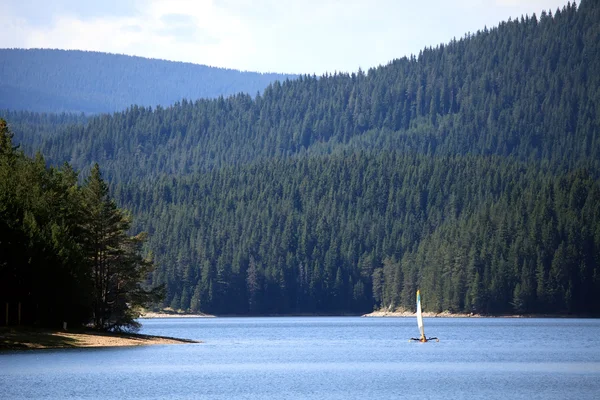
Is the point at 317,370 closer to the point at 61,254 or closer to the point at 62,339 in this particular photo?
the point at 62,339

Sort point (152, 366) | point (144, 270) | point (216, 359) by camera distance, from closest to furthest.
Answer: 1. point (152, 366)
2. point (216, 359)
3. point (144, 270)

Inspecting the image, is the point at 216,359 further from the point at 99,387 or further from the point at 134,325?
the point at 99,387

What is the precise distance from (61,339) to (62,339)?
0.09m

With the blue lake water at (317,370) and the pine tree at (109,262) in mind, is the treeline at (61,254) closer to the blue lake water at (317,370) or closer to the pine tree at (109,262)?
the pine tree at (109,262)

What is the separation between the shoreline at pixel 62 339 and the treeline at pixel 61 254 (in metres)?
1.74

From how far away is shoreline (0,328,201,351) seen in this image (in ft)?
278

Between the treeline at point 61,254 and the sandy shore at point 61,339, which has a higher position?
the treeline at point 61,254

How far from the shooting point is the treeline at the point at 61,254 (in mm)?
90000

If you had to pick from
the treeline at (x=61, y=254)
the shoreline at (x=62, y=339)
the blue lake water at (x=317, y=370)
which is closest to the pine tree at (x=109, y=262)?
the treeline at (x=61, y=254)

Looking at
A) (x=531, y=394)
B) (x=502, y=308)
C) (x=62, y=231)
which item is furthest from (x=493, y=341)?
(x=502, y=308)

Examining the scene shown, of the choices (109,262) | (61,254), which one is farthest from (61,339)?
(109,262)

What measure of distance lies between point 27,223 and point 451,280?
112 metres

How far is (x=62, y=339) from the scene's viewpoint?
88312 millimetres

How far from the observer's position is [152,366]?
7894cm
